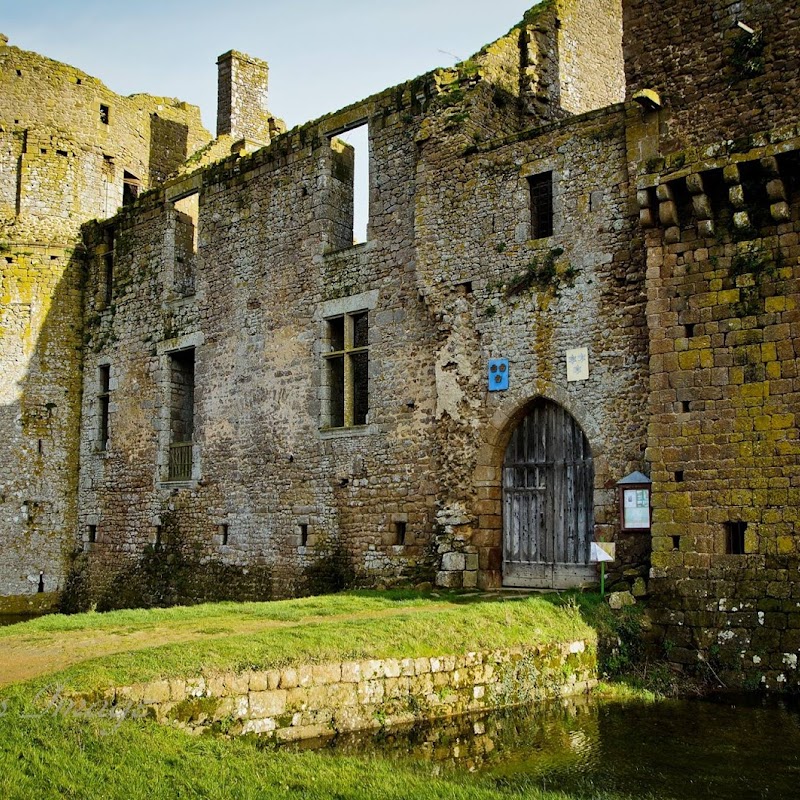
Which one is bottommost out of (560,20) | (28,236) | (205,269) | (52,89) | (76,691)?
(76,691)

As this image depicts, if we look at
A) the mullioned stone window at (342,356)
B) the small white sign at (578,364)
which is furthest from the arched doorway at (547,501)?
the mullioned stone window at (342,356)

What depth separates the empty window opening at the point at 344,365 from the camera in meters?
14.2

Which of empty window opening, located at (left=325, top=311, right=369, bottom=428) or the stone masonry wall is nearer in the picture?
the stone masonry wall

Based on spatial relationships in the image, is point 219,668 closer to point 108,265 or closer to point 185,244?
point 185,244

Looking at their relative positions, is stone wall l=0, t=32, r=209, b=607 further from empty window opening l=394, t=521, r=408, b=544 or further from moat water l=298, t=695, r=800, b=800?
moat water l=298, t=695, r=800, b=800

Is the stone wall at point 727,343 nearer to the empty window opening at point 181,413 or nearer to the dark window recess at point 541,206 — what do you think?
the dark window recess at point 541,206

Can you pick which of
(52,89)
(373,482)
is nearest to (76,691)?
(373,482)

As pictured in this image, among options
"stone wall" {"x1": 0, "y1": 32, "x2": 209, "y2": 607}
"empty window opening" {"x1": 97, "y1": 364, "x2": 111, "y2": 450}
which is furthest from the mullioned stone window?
"stone wall" {"x1": 0, "y1": 32, "x2": 209, "y2": 607}

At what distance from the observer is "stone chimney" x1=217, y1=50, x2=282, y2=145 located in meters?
20.2

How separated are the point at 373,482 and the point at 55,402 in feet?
28.1

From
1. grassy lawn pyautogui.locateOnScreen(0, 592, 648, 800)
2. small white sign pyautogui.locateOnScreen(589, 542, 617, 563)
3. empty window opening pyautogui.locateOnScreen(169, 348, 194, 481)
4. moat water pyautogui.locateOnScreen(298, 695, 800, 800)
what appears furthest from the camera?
empty window opening pyautogui.locateOnScreen(169, 348, 194, 481)

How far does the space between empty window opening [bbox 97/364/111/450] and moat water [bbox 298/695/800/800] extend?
42.1ft

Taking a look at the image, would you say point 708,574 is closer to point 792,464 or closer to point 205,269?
point 792,464

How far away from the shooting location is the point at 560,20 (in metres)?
14.4
